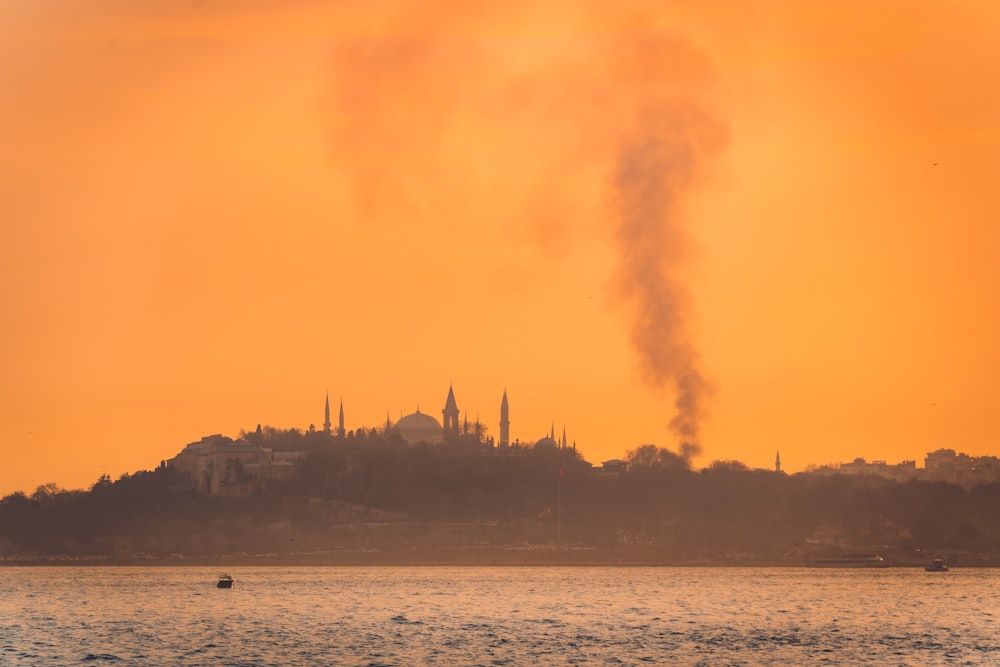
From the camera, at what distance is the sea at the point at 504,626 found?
355 feet

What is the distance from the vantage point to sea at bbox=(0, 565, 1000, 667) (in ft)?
355

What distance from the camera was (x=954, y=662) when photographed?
10475cm

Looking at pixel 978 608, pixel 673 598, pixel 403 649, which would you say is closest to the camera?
pixel 403 649

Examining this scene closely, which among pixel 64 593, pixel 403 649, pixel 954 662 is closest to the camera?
pixel 954 662

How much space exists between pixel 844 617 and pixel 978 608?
1928 cm

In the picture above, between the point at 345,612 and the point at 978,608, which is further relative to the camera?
the point at 978,608

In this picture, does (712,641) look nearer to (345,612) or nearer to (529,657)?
(529,657)

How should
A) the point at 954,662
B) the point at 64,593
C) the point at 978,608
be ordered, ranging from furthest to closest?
the point at 64,593 → the point at 978,608 → the point at 954,662

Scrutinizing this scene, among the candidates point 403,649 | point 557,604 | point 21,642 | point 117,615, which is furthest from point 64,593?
point 403,649

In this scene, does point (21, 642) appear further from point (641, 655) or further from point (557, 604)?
point (557, 604)

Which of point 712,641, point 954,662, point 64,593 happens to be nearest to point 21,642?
point 712,641

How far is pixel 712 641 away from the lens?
385 feet

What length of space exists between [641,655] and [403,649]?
44.4 ft

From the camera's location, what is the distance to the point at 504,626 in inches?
5084
